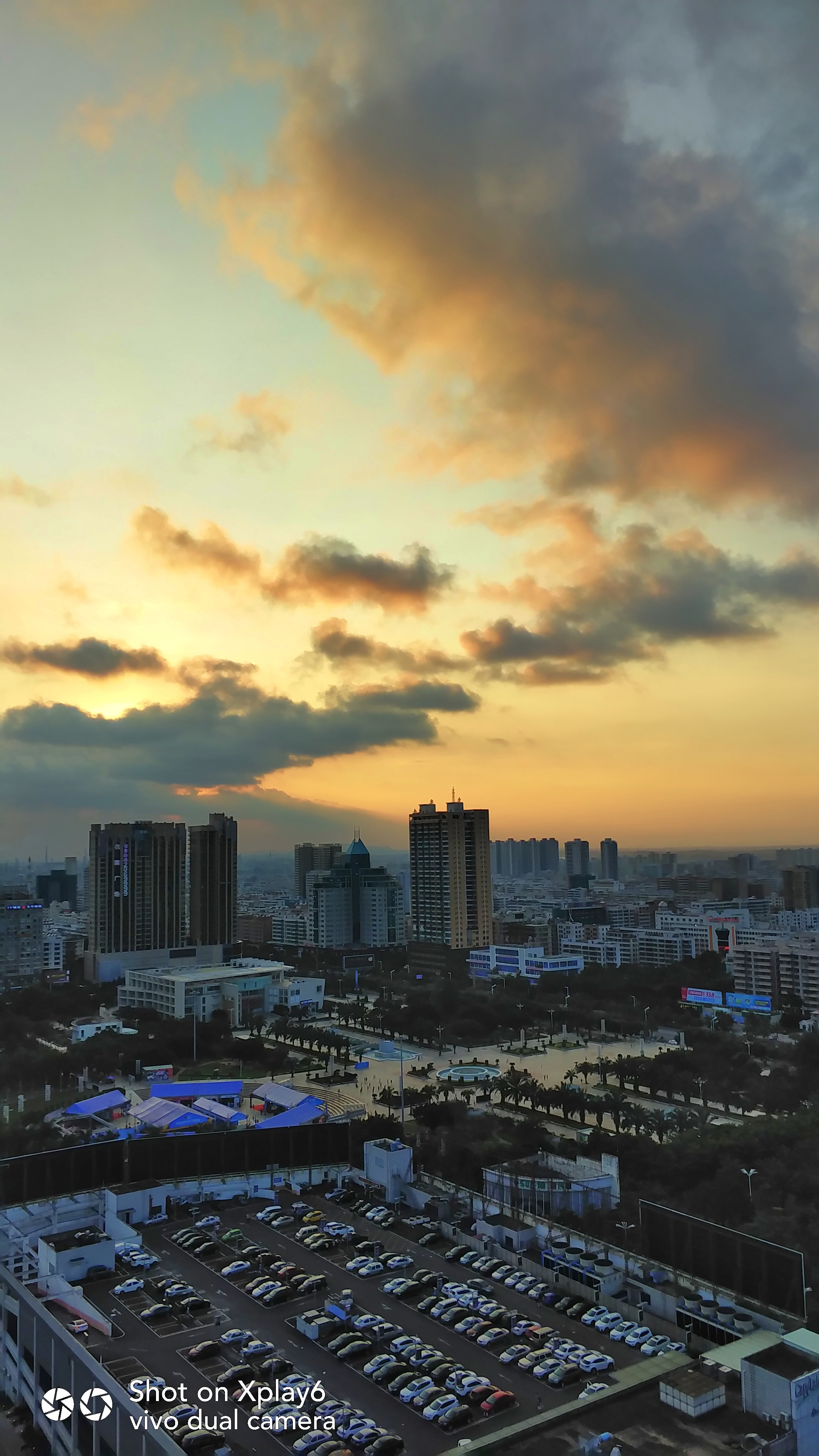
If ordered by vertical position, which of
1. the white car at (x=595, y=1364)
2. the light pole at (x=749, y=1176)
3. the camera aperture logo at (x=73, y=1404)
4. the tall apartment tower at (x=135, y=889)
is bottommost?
the light pole at (x=749, y=1176)

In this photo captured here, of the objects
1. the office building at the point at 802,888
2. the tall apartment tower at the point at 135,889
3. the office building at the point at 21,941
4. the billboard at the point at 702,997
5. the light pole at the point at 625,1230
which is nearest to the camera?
the light pole at the point at 625,1230

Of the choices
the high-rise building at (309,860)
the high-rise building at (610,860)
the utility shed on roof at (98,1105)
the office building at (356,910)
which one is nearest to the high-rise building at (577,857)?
the high-rise building at (610,860)

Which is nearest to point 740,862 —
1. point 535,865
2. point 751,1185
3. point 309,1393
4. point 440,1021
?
point 535,865

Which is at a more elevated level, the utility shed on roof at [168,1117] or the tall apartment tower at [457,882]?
the tall apartment tower at [457,882]

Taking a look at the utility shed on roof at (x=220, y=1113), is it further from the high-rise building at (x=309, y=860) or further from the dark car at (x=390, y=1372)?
the high-rise building at (x=309, y=860)

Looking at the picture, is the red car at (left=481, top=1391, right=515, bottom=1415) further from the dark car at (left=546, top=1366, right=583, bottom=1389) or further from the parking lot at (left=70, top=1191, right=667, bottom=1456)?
the dark car at (left=546, top=1366, right=583, bottom=1389)

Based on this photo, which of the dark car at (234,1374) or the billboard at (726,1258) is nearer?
the dark car at (234,1374)

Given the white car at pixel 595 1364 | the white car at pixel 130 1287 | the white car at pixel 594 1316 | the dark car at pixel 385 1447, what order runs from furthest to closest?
the white car at pixel 130 1287, the white car at pixel 594 1316, the white car at pixel 595 1364, the dark car at pixel 385 1447
